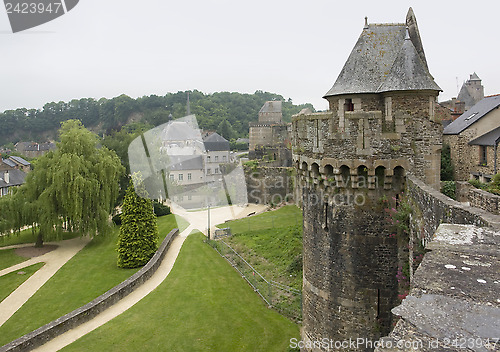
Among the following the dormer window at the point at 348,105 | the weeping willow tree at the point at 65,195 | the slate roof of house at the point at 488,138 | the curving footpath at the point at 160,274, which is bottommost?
the curving footpath at the point at 160,274

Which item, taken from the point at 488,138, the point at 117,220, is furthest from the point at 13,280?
the point at 488,138

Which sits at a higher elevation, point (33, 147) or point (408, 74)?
point (33, 147)

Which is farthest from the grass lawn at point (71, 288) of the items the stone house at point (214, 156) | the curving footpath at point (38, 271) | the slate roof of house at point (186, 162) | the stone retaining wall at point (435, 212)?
the stone house at point (214, 156)

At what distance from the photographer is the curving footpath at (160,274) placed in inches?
581

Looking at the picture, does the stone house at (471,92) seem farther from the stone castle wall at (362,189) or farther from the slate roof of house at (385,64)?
the stone castle wall at (362,189)

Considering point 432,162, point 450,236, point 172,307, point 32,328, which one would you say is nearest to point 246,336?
point 172,307

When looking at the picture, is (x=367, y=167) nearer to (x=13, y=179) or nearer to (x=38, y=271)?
(x=38, y=271)

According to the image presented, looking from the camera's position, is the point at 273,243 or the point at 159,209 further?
the point at 159,209

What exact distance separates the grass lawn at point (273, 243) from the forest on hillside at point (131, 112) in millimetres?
→ 67394

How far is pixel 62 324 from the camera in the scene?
49.4 ft

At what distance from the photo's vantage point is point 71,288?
20.1m

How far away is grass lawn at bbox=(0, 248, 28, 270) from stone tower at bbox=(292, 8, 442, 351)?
72.5 ft

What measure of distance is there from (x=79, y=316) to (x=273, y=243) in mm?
13177

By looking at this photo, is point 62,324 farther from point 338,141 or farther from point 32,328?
point 338,141
